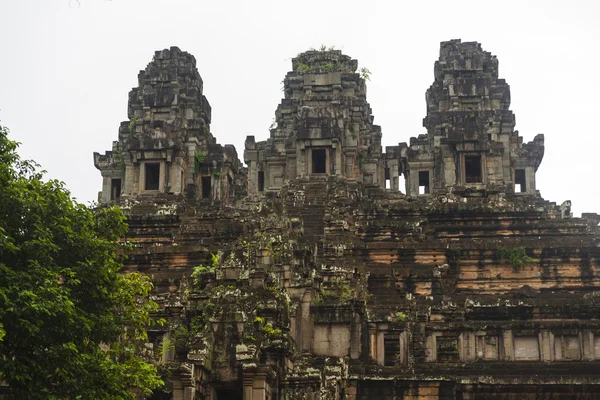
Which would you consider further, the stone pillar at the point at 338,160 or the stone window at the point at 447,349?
the stone pillar at the point at 338,160

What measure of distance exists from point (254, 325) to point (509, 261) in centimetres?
1791

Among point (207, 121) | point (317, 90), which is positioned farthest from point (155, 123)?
point (317, 90)

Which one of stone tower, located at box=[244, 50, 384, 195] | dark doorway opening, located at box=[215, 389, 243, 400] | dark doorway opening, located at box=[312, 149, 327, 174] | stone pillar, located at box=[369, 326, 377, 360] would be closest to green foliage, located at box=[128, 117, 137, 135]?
stone tower, located at box=[244, 50, 384, 195]

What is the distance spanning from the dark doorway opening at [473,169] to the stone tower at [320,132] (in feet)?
16.1

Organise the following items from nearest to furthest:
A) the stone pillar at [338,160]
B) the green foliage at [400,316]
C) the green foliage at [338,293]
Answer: the green foliage at [338,293] → the green foliage at [400,316] → the stone pillar at [338,160]

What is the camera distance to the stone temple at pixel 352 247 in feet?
77.2

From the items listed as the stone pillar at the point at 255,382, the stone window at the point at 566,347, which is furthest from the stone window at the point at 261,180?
the stone pillar at the point at 255,382

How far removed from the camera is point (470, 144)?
46.2 m

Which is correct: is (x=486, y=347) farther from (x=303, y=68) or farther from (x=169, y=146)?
(x=303, y=68)

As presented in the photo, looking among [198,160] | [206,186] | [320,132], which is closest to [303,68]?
[320,132]

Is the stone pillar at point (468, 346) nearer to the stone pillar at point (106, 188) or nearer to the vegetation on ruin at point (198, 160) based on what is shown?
the vegetation on ruin at point (198, 160)

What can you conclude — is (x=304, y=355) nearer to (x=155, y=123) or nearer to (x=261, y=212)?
(x=261, y=212)

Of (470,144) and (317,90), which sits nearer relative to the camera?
(470,144)

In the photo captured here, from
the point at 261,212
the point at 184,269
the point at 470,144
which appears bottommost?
the point at 184,269
